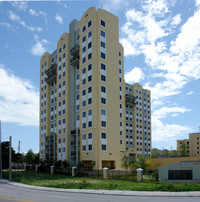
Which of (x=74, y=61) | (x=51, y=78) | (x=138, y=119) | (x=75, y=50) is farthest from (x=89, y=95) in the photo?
(x=138, y=119)

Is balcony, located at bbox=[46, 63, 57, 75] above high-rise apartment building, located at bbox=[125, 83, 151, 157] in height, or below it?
above

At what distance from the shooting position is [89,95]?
52.4 m

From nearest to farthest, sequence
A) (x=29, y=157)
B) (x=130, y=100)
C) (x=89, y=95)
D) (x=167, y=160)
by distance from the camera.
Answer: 1. (x=89, y=95)
2. (x=167, y=160)
3. (x=29, y=157)
4. (x=130, y=100)

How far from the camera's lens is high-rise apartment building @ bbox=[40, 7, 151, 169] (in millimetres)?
50594

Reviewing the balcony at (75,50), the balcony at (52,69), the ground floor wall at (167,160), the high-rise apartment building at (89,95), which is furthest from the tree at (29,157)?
the ground floor wall at (167,160)

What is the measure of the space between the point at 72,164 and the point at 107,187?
1357 inches

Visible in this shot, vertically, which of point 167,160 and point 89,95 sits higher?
point 89,95

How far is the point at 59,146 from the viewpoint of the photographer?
210 feet

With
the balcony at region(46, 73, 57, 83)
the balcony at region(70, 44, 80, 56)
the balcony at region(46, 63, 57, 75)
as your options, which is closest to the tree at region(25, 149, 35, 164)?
the balcony at region(46, 73, 57, 83)

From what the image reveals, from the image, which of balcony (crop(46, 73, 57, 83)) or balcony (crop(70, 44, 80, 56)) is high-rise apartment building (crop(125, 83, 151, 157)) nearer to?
balcony (crop(46, 73, 57, 83))

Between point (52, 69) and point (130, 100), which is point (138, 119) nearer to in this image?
point (130, 100)

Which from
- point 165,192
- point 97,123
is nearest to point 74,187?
point 165,192

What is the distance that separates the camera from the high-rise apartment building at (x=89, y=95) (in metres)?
50.6

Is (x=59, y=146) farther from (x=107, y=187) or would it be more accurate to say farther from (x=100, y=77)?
(x=107, y=187)
